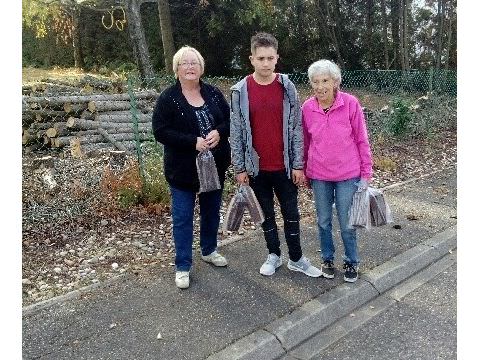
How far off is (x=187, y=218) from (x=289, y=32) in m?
15.9

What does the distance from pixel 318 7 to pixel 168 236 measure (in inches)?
601

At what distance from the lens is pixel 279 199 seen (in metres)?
3.96

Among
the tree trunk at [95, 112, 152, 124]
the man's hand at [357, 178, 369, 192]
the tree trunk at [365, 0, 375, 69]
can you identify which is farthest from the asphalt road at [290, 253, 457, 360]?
the tree trunk at [365, 0, 375, 69]

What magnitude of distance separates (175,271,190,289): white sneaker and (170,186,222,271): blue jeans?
0.04m

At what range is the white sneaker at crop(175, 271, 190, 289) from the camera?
12.9 ft

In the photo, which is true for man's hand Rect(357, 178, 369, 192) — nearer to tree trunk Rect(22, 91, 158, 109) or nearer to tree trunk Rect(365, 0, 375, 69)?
tree trunk Rect(22, 91, 158, 109)

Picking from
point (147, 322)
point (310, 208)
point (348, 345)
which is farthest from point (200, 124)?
point (310, 208)

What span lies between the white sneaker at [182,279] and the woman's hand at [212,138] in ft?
3.57

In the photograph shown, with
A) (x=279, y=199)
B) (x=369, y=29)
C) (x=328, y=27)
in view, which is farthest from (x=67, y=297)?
(x=369, y=29)

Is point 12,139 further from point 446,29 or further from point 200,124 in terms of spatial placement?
point 446,29

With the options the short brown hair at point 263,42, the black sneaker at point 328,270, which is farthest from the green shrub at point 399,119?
the short brown hair at point 263,42

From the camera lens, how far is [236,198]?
3926 mm

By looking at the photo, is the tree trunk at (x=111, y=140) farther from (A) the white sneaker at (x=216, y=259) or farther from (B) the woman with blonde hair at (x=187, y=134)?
(B) the woman with blonde hair at (x=187, y=134)

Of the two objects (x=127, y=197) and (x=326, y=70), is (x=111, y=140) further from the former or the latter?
(x=326, y=70)
